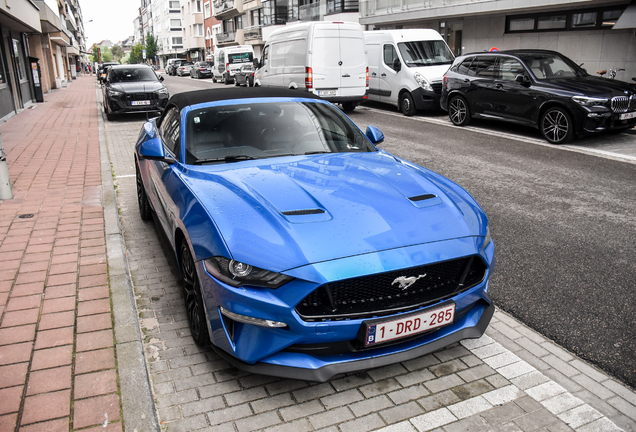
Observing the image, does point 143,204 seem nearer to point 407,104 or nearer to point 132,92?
point 132,92

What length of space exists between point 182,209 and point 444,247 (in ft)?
5.51

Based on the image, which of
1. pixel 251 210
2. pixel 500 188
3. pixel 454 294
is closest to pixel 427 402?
pixel 454 294

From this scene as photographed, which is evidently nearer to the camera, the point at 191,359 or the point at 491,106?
the point at 191,359

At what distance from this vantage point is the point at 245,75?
30.0 meters

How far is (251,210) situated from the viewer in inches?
115

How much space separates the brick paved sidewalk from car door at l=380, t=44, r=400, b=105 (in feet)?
32.7

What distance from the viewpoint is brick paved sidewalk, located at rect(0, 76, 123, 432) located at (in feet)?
8.73

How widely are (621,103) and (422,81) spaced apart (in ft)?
18.9

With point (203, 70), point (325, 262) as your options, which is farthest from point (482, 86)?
point (203, 70)

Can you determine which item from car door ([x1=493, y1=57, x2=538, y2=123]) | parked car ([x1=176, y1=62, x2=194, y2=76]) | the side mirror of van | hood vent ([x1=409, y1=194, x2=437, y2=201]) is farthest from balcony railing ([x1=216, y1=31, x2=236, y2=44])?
hood vent ([x1=409, y1=194, x2=437, y2=201])

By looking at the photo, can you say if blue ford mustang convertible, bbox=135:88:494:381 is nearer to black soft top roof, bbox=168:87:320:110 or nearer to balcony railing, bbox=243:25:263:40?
black soft top roof, bbox=168:87:320:110

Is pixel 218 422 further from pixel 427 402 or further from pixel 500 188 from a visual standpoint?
pixel 500 188

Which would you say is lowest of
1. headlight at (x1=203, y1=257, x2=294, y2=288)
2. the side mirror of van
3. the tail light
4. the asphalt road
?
the asphalt road

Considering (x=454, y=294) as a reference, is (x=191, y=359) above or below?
below
